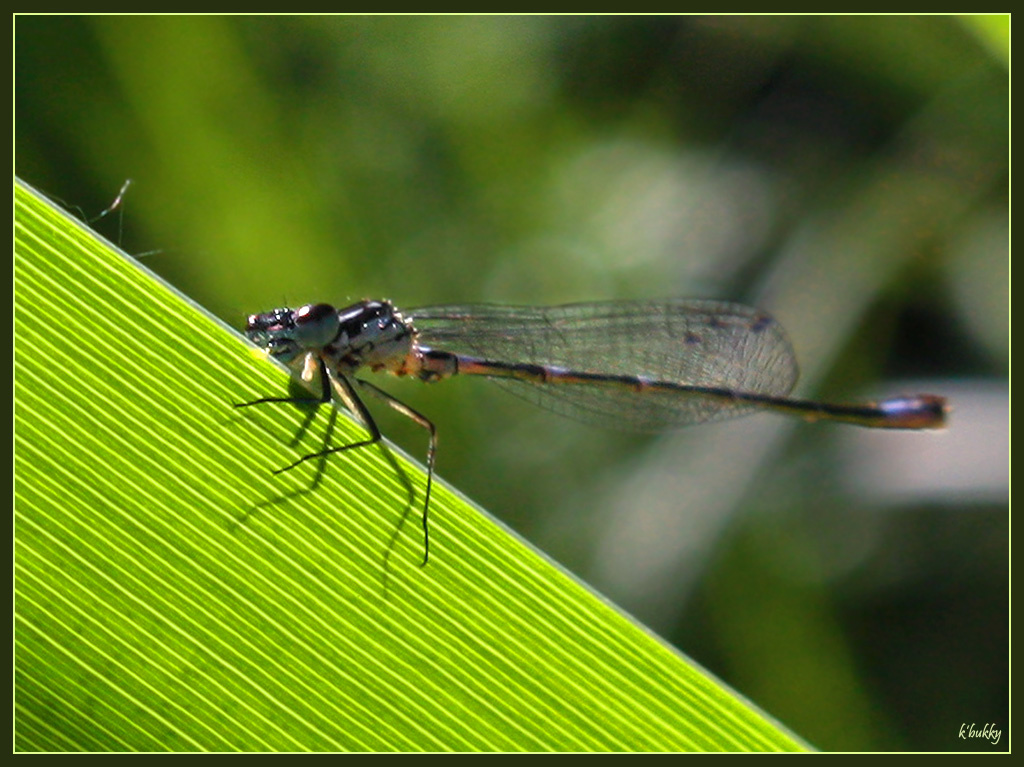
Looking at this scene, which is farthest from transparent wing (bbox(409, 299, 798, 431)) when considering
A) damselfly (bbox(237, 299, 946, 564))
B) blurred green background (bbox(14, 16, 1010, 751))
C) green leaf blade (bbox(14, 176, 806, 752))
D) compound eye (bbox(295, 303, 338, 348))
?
green leaf blade (bbox(14, 176, 806, 752))

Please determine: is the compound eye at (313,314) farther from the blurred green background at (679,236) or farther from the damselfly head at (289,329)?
the blurred green background at (679,236)

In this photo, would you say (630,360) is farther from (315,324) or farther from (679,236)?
(315,324)

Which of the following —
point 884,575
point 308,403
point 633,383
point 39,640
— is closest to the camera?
point 39,640

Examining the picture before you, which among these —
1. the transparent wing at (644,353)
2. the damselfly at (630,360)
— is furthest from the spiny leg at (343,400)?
the transparent wing at (644,353)

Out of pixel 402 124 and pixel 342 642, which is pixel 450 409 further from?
pixel 342 642

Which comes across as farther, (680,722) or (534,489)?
(534,489)

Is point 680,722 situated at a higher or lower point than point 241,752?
higher

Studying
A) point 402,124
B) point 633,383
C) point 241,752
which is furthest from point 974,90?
point 241,752
